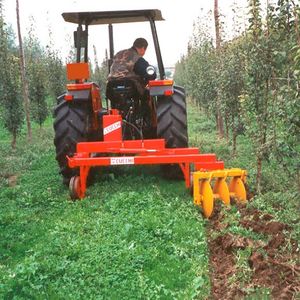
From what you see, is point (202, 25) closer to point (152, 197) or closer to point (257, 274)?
point (152, 197)

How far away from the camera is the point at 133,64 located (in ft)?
23.9

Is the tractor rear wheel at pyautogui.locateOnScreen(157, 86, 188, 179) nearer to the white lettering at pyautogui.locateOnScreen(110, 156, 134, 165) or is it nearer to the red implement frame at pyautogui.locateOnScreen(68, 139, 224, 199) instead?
the red implement frame at pyautogui.locateOnScreen(68, 139, 224, 199)

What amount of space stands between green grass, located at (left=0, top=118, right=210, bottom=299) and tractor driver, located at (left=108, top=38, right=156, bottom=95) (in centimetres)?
143

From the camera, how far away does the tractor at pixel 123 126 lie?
643 centimetres

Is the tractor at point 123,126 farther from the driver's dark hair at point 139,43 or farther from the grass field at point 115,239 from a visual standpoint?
the grass field at point 115,239

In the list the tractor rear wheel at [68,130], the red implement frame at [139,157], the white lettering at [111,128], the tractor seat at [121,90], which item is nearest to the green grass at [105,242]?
the red implement frame at [139,157]

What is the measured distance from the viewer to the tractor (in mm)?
6434

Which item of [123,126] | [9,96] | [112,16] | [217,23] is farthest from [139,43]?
[9,96]

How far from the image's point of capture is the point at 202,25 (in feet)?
73.6

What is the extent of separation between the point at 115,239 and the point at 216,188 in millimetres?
1741

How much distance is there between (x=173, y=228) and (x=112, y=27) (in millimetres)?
4061

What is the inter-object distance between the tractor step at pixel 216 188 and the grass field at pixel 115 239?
14 cm

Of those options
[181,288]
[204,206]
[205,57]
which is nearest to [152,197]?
[204,206]

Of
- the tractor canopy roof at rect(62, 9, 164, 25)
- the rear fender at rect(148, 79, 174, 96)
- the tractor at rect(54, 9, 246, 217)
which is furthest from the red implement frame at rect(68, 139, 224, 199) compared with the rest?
the tractor canopy roof at rect(62, 9, 164, 25)
